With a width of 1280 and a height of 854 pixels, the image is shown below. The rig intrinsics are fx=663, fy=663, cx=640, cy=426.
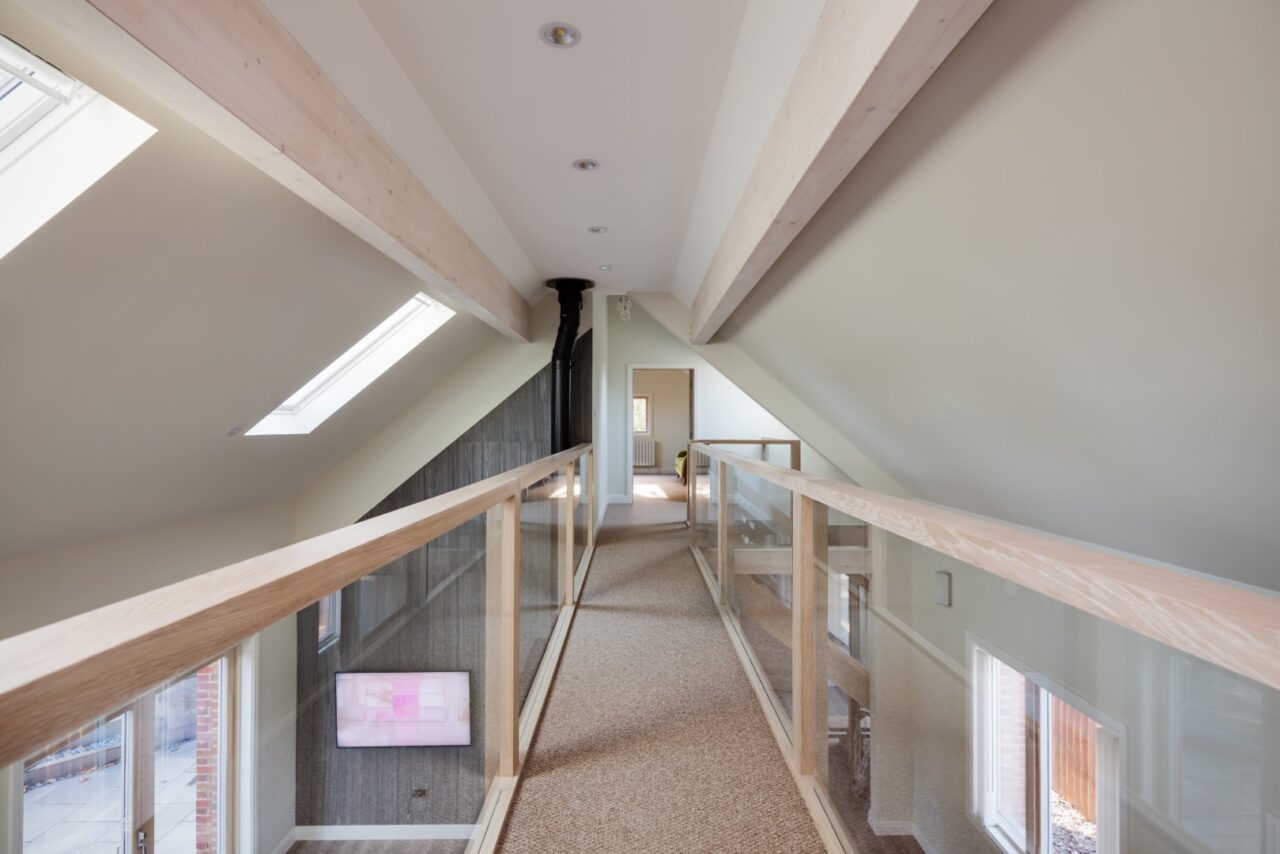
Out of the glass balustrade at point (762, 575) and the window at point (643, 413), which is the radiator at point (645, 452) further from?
the glass balustrade at point (762, 575)

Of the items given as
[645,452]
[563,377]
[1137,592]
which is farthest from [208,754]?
[645,452]

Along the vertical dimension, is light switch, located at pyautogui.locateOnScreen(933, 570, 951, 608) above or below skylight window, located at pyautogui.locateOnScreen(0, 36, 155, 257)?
below

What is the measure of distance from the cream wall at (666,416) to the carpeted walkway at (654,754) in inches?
368

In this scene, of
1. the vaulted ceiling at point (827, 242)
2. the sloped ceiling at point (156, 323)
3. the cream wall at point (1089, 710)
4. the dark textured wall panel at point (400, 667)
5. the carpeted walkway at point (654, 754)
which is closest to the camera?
the cream wall at point (1089, 710)

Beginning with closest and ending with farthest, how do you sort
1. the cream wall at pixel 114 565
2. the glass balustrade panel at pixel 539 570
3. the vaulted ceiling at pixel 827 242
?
1. the vaulted ceiling at pixel 827 242
2. the glass balustrade panel at pixel 539 570
3. the cream wall at pixel 114 565

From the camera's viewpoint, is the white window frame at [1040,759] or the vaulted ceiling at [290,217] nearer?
the white window frame at [1040,759]

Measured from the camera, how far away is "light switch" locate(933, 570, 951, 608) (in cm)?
110

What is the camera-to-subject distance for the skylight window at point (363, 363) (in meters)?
4.66

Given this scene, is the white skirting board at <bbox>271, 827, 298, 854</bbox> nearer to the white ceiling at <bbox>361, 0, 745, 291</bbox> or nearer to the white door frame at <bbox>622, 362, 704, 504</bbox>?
the white ceiling at <bbox>361, 0, 745, 291</bbox>

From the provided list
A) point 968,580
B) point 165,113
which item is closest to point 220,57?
point 165,113

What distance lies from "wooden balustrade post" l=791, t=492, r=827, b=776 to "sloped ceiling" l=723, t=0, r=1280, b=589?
972 millimetres

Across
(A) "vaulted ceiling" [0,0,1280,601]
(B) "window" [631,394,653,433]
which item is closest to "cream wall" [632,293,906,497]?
(A) "vaulted ceiling" [0,0,1280,601]

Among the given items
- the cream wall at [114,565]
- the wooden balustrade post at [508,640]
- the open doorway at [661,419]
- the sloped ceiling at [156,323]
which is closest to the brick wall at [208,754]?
the wooden balustrade post at [508,640]

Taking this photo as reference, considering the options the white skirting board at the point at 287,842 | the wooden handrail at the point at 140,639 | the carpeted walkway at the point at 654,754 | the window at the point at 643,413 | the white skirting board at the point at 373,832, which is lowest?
the carpeted walkway at the point at 654,754
